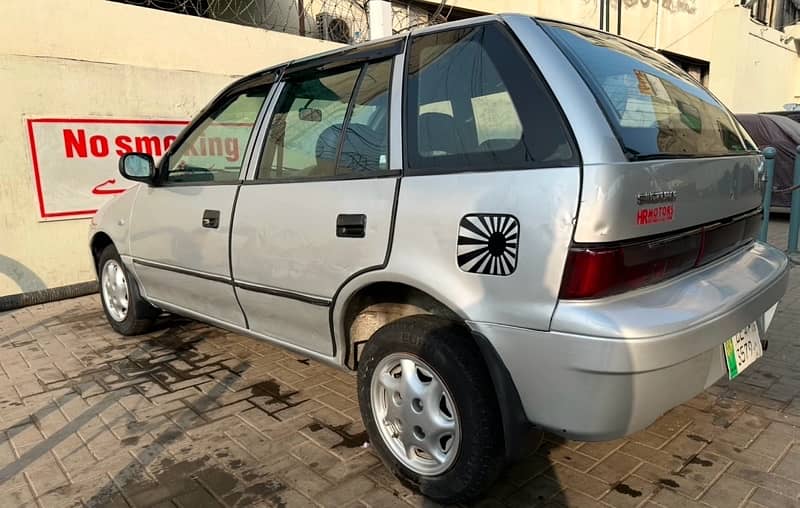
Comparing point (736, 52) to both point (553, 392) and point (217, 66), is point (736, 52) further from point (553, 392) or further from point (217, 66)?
point (553, 392)

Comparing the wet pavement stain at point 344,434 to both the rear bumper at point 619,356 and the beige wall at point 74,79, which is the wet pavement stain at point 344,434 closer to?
the rear bumper at point 619,356

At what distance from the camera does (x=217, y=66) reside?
6.31 metres

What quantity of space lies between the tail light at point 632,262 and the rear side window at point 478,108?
0.33m

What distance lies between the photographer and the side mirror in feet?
12.2

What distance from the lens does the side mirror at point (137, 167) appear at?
3.73 meters

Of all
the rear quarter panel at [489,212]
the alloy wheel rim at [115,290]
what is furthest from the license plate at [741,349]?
the alloy wheel rim at [115,290]

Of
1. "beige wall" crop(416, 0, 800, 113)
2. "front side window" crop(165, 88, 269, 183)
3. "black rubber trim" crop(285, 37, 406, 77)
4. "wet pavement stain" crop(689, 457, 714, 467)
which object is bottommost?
"wet pavement stain" crop(689, 457, 714, 467)

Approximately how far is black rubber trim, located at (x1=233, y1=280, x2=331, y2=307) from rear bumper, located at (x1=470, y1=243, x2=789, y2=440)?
2.92 ft

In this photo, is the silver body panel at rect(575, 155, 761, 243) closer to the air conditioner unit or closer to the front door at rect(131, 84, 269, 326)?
the front door at rect(131, 84, 269, 326)

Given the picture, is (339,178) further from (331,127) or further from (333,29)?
(333,29)

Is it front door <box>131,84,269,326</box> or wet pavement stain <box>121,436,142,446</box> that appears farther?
front door <box>131,84,269,326</box>

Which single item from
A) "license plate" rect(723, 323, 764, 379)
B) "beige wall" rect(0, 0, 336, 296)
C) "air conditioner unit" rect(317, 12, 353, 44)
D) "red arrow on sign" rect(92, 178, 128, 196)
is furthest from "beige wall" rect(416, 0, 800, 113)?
"license plate" rect(723, 323, 764, 379)

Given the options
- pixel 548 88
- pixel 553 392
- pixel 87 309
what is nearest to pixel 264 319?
pixel 553 392

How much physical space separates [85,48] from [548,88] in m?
5.17
